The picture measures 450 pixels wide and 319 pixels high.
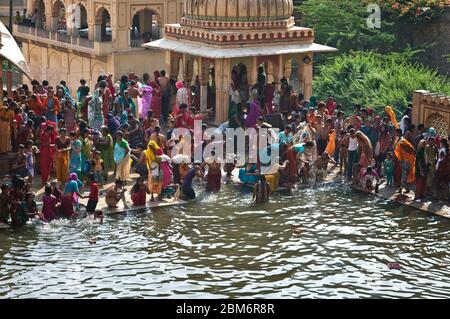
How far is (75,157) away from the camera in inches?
752

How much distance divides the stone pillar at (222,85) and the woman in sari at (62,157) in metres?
4.99

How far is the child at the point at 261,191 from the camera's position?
18.8 metres

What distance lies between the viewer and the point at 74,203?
17.8m

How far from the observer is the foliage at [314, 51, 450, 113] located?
24516mm

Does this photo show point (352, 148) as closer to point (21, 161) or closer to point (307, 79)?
point (307, 79)

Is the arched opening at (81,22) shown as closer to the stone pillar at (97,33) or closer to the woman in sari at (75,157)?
the stone pillar at (97,33)

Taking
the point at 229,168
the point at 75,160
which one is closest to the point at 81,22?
the point at 229,168

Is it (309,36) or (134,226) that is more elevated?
(309,36)

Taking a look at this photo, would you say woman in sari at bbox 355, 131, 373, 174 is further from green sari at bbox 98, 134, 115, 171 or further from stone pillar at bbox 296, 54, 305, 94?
stone pillar at bbox 296, 54, 305, 94
